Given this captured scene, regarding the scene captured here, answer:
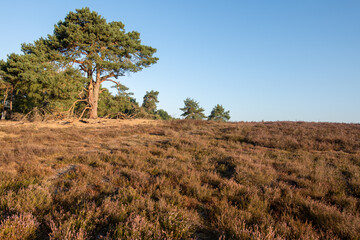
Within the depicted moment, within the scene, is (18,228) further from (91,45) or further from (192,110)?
(192,110)

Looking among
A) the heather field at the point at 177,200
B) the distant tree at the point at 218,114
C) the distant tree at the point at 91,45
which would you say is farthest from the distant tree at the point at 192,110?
the heather field at the point at 177,200

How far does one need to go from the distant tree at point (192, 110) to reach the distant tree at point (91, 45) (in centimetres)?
2439

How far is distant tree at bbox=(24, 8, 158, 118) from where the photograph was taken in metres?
19.5

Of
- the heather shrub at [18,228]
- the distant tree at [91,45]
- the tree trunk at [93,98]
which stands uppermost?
the distant tree at [91,45]

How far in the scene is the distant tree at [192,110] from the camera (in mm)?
45688

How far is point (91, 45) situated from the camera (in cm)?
2050

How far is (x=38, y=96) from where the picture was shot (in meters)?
24.0

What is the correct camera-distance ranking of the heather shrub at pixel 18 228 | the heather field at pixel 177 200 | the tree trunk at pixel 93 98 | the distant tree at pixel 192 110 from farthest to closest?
the distant tree at pixel 192 110 → the tree trunk at pixel 93 98 → the heather field at pixel 177 200 → the heather shrub at pixel 18 228

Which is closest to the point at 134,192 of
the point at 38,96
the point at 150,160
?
the point at 150,160

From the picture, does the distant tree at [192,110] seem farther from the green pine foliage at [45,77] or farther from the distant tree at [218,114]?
the green pine foliage at [45,77]

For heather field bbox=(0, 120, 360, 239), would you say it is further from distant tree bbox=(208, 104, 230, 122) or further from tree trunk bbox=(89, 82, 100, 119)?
distant tree bbox=(208, 104, 230, 122)

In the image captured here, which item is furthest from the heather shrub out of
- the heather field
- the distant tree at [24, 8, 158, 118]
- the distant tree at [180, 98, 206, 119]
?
the distant tree at [180, 98, 206, 119]

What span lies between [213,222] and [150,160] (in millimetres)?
3823

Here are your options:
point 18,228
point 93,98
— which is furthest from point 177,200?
point 93,98
